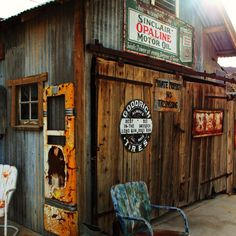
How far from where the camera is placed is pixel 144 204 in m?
4.48

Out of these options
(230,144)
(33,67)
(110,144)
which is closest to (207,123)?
(230,144)

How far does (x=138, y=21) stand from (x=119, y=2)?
1.68ft

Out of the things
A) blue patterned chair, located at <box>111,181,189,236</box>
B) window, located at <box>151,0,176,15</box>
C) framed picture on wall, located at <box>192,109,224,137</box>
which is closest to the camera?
blue patterned chair, located at <box>111,181,189,236</box>

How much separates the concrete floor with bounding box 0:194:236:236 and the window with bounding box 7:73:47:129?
1.79 m

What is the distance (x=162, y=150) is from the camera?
589 cm

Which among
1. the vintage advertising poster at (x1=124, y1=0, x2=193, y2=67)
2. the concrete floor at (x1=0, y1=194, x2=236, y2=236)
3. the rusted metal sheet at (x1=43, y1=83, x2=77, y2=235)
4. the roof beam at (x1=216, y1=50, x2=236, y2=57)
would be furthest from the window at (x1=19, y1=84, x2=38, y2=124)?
the roof beam at (x1=216, y1=50, x2=236, y2=57)

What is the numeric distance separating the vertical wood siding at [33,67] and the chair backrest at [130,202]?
1451 mm

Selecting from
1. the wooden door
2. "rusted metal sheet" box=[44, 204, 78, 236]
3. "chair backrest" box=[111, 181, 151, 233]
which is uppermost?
the wooden door

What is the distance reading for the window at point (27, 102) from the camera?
4926mm

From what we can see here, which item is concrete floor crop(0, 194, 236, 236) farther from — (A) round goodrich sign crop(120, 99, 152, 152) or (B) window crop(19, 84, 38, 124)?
(B) window crop(19, 84, 38, 124)

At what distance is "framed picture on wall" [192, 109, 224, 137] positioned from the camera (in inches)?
268

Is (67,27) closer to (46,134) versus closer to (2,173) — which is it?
(46,134)

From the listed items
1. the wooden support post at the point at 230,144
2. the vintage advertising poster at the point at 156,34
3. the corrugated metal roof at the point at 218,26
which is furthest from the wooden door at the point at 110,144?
the wooden support post at the point at 230,144

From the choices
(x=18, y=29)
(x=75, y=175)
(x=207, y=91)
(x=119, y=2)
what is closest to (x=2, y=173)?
(x=75, y=175)
